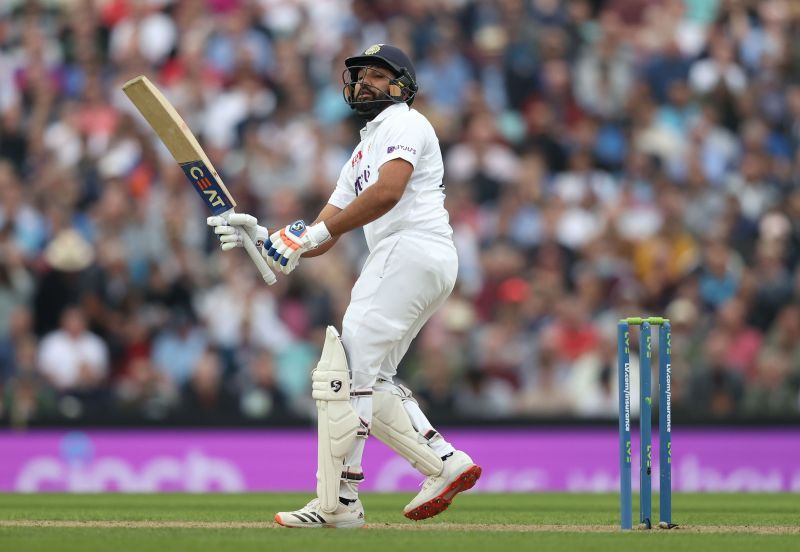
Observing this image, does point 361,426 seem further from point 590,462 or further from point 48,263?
point 48,263

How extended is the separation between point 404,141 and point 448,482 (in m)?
1.58

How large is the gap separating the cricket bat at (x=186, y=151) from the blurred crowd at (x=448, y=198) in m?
4.73

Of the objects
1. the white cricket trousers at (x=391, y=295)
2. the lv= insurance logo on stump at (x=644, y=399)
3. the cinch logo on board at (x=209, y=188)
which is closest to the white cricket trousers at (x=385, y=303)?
the white cricket trousers at (x=391, y=295)

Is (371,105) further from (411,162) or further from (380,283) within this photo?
(380,283)

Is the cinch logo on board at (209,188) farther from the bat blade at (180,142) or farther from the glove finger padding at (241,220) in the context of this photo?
the glove finger padding at (241,220)

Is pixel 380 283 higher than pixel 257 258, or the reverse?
pixel 257 258

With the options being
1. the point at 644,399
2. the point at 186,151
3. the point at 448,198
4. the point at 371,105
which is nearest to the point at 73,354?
the point at 448,198

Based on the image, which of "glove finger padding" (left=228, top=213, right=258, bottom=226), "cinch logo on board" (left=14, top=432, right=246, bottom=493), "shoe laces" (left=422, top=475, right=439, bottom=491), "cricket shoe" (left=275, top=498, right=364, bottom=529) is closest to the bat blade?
"glove finger padding" (left=228, top=213, right=258, bottom=226)

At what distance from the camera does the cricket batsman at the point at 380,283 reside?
22.4ft

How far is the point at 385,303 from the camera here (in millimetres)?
6945

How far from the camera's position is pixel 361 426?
22.6ft

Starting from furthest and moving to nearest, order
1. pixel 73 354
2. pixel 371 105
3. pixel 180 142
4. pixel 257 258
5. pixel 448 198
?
pixel 448 198, pixel 73 354, pixel 371 105, pixel 180 142, pixel 257 258

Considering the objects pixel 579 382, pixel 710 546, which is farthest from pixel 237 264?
pixel 710 546

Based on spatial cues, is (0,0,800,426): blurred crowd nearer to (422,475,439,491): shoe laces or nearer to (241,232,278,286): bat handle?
(422,475,439,491): shoe laces
